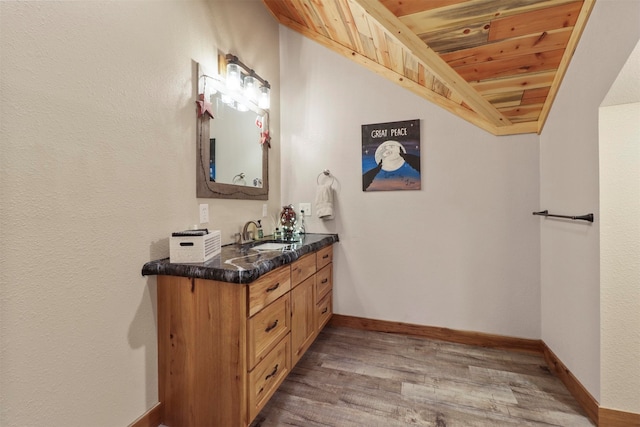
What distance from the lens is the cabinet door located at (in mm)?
1686

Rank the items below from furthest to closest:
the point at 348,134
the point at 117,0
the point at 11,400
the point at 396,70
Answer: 1. the point at 348,134
2. the point at 396,70
3. the point at 117,0
4. the point at 11,400

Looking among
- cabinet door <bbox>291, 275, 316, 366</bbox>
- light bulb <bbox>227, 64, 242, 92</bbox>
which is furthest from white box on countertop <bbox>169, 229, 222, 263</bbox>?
light bulb <bbox>227, 64, 242, 92</bbox>

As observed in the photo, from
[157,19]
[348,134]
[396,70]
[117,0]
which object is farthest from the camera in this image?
[348,134]

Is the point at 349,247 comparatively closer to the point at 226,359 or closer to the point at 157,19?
the point at 226,359

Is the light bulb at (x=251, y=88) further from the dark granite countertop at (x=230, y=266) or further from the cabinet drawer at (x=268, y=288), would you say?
the cabinet drawer at (x=268, y=288)

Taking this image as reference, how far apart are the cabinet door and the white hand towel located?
635mm

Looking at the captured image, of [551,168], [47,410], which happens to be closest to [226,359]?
[47,410]

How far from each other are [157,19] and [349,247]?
2115mm

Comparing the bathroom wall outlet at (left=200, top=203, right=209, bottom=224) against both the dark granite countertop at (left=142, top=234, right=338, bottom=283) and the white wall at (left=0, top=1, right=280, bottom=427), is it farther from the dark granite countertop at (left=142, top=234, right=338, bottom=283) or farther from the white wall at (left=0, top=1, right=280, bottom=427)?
the dark granite countertop at (left=142, top=234, right=338, bottom=283)

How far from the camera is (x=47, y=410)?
3.14ft

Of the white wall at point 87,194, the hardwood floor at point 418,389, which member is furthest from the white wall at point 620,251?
the white wall at point 87,194

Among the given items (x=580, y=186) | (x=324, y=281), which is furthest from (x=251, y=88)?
(x=580, y=186)

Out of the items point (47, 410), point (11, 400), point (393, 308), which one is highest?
point (11, 400)

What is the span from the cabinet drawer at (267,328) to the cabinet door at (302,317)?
91 mm
